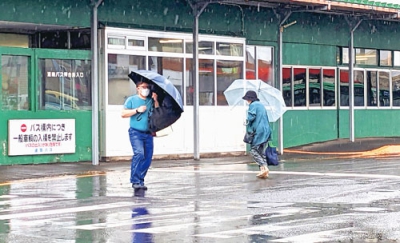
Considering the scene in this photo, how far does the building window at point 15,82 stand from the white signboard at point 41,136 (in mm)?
496

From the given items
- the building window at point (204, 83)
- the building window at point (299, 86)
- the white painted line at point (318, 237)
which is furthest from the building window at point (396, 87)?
the white painted line at point (318, 237)

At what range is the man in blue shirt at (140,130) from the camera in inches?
604

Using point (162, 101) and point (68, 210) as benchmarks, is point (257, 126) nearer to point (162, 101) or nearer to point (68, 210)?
point (162, 101)

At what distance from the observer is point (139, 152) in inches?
603

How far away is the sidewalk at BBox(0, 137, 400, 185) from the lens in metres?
19.8

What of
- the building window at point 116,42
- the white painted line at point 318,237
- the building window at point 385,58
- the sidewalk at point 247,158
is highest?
the building window at point 385,58

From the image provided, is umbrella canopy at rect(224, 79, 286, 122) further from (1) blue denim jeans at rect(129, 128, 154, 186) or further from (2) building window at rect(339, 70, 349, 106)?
(2) building window at rect(339, 70, 349, 106)

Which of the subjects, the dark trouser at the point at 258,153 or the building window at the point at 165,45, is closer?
the dark trouser at the point at 258,153

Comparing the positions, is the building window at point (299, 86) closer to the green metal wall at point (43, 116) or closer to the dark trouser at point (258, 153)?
the green metal wall at point (43, 116)

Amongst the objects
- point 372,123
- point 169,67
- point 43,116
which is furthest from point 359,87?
point 43,116

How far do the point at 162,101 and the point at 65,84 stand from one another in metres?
7.74

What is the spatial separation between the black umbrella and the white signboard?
6.60m

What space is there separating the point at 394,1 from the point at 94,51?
12888 mm

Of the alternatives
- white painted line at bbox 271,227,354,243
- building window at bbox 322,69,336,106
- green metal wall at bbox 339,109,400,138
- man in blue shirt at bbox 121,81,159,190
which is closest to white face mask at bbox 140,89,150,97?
man in blue shirt at bbox 121,81,159,190
